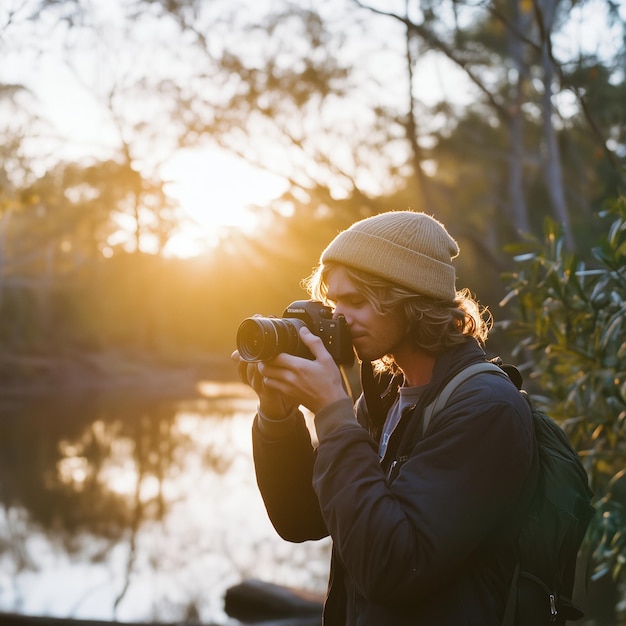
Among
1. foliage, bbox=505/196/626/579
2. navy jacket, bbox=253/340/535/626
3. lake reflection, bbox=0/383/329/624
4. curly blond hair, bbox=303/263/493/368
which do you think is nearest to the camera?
navy jacket, bbox=253/340/535/626

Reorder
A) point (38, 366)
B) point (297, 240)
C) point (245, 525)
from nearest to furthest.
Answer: point (245, 525)
point (297, 240)
point (38, 366)

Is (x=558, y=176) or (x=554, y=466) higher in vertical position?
(x=558, y=176)

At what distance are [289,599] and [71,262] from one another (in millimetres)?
26540

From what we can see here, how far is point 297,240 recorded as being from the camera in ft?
36.3

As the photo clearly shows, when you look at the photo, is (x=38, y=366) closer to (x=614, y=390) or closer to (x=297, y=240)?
(x=297, y=240)

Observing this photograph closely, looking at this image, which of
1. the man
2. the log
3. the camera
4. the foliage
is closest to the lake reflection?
the log

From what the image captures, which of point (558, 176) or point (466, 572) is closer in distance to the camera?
point (466, 572)

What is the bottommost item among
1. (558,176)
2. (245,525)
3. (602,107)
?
(245,525)

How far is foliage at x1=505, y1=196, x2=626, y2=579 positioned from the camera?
275cm

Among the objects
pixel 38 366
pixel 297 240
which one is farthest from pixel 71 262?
pixel 297 240

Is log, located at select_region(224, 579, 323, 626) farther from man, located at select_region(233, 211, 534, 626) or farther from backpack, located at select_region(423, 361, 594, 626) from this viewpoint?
backpack, located at select_region(423, 361, 594, 626)

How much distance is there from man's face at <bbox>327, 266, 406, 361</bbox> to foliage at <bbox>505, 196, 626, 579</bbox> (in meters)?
1.30

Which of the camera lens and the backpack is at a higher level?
the camera lens

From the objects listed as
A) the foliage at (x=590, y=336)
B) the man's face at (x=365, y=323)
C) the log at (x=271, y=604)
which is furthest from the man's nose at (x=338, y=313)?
the log at (x=271, y=604)
